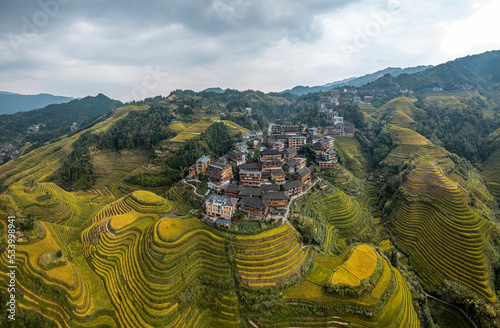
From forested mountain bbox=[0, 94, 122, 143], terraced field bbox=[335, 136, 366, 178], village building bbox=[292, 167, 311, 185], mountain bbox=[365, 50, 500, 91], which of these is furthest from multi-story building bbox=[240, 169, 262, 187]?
forested mountain bbox=[0, 94, 122, 143]

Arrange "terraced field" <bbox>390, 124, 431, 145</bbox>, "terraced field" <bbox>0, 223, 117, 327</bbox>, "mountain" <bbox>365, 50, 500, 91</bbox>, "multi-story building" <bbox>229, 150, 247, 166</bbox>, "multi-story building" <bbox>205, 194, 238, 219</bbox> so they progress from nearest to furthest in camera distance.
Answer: "terraced field" <bbox>0, 223, 117, 327</bbox>
"multi-story building" <bbox>205, 194, 238, 219</bbox>
"multi-story building" <bbox>229, 150, 247, 166</bbox>
"terraced field" <bbox>390, 124, 431, 145</bbox>
"mountain" <bbox>365, 50, 500, 91</bbox>

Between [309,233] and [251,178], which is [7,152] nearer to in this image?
[251,178]

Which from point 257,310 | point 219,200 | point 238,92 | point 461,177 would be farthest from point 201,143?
point 238,92

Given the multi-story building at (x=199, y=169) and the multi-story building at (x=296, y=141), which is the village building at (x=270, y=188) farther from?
the multi-story building at (x=296, y=141)

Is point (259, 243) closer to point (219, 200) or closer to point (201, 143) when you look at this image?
point (219, 200)

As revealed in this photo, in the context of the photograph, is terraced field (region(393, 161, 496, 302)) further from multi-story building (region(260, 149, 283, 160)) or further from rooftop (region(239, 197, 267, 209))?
multi-story building (region(260, 149, 283, 160))

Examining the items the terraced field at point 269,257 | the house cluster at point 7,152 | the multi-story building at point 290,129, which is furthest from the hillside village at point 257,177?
the house cluster at point 7,152

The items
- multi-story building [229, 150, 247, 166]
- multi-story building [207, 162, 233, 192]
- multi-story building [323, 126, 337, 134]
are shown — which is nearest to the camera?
multi-story building [207, 162, 233, 192]
